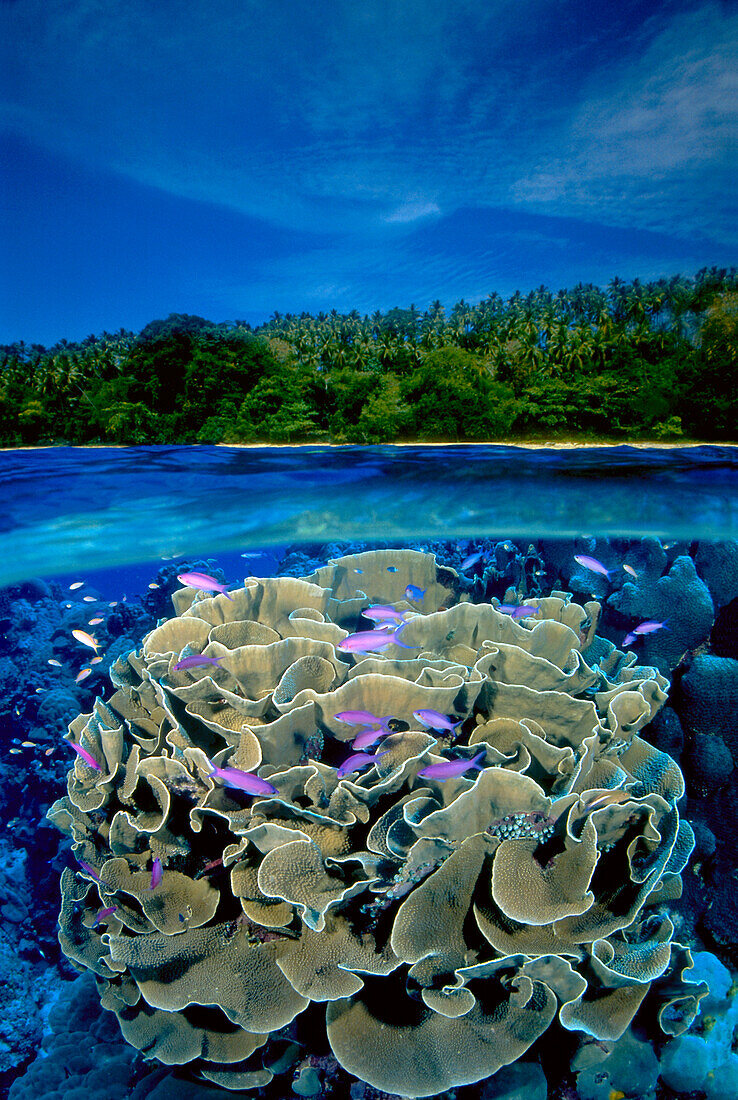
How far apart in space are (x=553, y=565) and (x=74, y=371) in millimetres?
10007

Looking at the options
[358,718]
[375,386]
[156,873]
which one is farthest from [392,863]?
[375,386]

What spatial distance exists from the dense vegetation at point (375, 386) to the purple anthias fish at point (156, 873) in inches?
334

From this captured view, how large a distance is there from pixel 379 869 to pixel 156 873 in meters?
1.32

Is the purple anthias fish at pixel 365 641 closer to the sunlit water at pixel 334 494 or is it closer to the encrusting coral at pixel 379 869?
the encrusting coral at pixel 379 869

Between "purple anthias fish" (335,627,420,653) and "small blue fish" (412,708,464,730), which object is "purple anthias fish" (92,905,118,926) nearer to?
"purple anthias fish" (335,627,420,653)

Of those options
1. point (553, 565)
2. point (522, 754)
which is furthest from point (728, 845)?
point (553, 565)

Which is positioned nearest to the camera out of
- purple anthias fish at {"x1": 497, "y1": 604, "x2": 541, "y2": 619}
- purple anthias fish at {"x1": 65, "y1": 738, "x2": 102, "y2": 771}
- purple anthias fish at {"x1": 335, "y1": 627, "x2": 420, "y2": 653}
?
purple anthias fish at {"x1": 335, "y1": 627, "x2": 420, "y2": 653}

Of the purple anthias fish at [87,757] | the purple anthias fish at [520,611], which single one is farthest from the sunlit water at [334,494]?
the purple anthias fish at [87,757]

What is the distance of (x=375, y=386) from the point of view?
10.8 m

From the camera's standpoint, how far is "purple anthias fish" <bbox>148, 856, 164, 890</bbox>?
2920 millimetres

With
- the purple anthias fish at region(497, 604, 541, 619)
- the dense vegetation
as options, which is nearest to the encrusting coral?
the purple anthias fish at region(497, 604, 541, 619)

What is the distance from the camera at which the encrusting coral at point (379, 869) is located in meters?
2.58

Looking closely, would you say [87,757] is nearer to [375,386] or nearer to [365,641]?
[365,641]

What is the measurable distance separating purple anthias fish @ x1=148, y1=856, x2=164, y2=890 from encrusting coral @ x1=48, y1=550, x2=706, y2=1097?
17 millimetres
